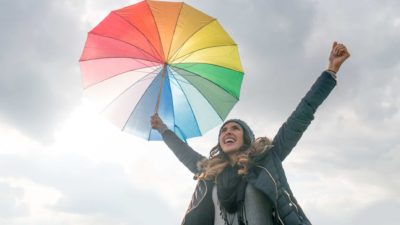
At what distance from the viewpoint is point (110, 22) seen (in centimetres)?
785

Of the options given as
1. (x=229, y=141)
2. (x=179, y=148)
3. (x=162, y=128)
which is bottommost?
(x=229, y=141)

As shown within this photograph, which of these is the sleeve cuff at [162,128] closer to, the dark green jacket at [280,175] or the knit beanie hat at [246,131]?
the knit beanie hat at [246,131]

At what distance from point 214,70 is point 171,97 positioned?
1007mm

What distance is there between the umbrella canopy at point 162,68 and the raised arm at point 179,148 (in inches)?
18.4

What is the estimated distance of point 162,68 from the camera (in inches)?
316

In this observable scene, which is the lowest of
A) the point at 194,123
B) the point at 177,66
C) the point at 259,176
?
the point at 259,176

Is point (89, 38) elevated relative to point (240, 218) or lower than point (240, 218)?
elevated

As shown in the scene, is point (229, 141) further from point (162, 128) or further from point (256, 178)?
point (162, 128)

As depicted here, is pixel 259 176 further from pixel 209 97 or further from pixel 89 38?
pixel 89 38

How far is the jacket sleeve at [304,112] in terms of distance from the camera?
16.9 feet

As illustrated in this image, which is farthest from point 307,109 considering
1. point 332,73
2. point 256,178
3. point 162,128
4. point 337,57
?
point 162,128

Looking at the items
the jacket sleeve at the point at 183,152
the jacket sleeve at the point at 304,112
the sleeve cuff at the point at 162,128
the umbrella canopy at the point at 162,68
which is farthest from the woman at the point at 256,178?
the umbrella canopy at the point at 162,68

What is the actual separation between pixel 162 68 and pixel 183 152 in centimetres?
209

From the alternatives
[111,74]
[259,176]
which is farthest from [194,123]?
[259,176]
